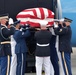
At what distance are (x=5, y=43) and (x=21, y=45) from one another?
0.43m

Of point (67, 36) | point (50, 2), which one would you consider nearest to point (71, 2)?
point (50, 2)

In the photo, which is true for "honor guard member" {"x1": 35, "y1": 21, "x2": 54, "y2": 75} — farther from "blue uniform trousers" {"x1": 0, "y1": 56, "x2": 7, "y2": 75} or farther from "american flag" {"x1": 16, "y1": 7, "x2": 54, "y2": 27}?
"blue uniform trousers" {"x1": 0, "y1": 56, "x2": 7, "y2": 75}

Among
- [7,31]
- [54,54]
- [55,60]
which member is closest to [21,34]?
[7,31]

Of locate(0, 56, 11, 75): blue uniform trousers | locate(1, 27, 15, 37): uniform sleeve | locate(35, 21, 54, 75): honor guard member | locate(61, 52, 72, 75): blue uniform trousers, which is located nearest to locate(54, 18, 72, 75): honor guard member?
locate(61, 52, 72, 75): blue uniform trousers

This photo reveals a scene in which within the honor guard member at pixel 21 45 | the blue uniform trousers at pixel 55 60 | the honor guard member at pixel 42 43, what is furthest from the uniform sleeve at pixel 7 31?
the blue uniform trousers at pixel 55 60

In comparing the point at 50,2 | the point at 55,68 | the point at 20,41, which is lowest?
the point at 55,68

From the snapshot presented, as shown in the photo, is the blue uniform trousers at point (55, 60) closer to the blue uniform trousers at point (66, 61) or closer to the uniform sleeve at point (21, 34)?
the blue uniform trousers at point (66, 61)

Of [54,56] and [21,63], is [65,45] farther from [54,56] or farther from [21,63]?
[21,63]

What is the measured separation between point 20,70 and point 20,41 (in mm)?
769

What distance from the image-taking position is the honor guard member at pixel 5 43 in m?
9.16

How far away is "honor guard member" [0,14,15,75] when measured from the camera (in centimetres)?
916

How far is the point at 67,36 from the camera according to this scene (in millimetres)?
9352

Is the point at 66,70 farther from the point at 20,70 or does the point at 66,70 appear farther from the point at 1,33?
the point at 1,33

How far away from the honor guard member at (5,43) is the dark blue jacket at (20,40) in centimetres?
16
